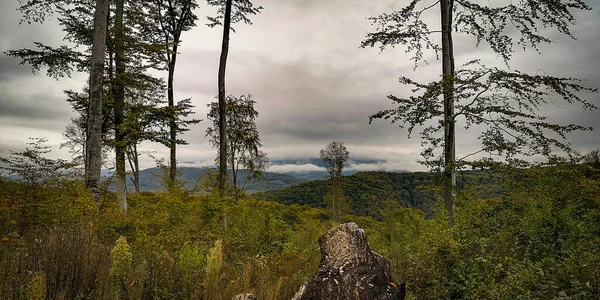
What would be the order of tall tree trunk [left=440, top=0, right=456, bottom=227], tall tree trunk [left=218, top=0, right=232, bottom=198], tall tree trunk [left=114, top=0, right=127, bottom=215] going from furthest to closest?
tall tree trunk [left=114, top=0, right=127, bottom=215] < tall tree trunk [left=218, top=0, right=232, bottom=198] < tall tree trunk [left=440, top=0, right=456, bottom=227]

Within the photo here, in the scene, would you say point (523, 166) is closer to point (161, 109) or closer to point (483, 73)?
point (483, 73)

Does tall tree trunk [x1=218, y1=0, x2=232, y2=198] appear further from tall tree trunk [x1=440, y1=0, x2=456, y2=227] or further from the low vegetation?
tall tree trunk [x1=440, y1=0, x2=456, y2=227]

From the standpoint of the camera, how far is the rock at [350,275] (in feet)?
10.1

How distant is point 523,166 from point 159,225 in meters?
8.22

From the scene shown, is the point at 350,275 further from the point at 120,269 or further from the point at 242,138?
the point at 242,138

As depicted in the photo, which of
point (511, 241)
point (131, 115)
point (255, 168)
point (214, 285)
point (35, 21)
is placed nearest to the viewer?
point (214, 285)

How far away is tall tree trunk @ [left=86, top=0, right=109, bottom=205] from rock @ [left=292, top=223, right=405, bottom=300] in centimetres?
763

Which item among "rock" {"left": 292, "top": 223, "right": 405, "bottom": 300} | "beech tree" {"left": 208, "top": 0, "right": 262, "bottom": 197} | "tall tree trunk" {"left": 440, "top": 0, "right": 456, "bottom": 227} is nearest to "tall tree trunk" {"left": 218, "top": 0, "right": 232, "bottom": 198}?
"beech tree" {"left": 208, "top": 0, "right": 262, "bottom": 197}

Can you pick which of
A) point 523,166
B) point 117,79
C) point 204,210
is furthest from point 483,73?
point 117,79

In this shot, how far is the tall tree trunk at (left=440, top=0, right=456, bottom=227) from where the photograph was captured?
6.86 meters

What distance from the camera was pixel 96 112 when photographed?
867cm

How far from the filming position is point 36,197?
588cm

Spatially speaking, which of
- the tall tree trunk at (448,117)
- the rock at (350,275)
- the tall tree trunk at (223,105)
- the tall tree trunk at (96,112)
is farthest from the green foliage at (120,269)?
the tall tree trunk at (223,105)

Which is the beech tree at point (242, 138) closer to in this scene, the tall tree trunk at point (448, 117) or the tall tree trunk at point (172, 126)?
the tall tree trunk at point (172, 126)
